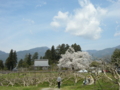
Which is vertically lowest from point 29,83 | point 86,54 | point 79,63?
point 29,83

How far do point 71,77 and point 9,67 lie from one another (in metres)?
32.3

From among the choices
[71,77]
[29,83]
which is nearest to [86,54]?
[71,77]

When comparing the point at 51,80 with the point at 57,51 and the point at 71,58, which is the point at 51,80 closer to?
the point at 71,58

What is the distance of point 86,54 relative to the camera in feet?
130

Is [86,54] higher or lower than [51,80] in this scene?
higher

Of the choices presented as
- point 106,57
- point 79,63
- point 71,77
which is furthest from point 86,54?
point 106,57

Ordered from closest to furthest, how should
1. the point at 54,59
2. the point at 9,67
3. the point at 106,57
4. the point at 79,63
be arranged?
the point at 106,57, the point at 79,63, the point at 9,67, the point at 54,59

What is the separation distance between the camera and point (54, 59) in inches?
2295

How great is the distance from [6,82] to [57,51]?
36.8 metres

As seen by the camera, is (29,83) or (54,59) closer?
(29,83)

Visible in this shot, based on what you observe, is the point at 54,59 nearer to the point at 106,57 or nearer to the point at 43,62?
the point at 43,62

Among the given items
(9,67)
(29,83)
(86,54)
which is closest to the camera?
(29,83)

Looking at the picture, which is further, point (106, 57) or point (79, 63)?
point (79, 63)

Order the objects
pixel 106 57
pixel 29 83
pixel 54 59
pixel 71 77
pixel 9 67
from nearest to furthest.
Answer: pixel 106 57
pixel 29 83
pixel 71 77
pixel 9 67
pixel 54 59
